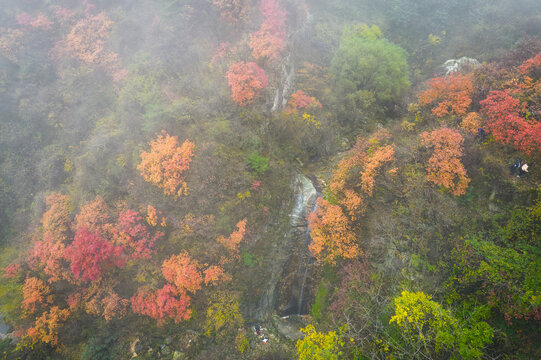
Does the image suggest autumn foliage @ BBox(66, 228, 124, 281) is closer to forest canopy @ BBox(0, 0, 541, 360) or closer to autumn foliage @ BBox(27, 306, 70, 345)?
forest canopy @ BBox(0, 0, 541, 360)

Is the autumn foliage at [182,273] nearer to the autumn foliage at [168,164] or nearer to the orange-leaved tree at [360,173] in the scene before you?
the autumn foliage at [168,164]

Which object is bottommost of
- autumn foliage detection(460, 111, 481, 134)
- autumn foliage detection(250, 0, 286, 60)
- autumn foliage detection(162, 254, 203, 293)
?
autumn foliage detection(162, 254, 203, 293)

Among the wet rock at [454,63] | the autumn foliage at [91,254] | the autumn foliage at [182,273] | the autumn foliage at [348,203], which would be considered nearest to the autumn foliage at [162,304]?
→ the autumn foliage at [182,273]

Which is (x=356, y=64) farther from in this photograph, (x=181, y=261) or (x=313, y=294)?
(x=181, y=261)

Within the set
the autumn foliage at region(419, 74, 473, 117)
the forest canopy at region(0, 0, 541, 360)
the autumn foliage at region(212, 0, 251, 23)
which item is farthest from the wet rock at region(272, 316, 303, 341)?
the autumn foliage at region(212, 0, 251, 23)

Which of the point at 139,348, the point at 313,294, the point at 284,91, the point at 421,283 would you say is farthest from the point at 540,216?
the point at 139,348

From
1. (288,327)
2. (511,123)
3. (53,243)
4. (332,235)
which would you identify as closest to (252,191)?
(332,235)
